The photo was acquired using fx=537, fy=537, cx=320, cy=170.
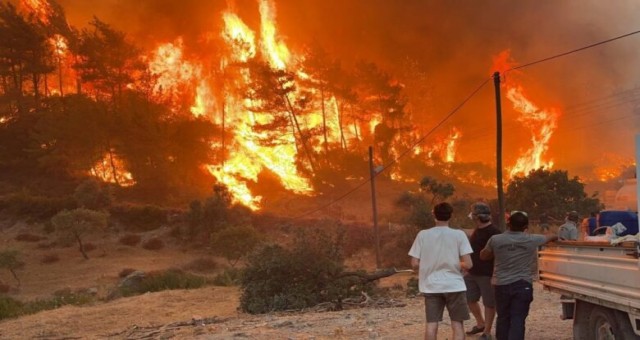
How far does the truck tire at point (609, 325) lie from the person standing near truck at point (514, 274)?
65cm

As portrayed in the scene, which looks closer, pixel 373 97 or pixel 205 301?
pixel 205 301

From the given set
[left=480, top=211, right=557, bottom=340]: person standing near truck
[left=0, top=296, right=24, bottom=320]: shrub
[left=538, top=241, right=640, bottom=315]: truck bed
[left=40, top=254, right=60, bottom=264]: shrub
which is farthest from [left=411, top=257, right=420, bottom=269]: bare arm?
[left=40, top=254, right=60, bottom=264]: shrub

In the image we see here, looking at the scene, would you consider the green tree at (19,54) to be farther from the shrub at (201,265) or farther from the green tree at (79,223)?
the shrub at (201,265)

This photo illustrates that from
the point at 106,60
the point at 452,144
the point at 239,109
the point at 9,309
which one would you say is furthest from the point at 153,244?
the point at 452,144

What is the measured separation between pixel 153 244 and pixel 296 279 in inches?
900

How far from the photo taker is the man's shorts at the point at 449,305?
5227 millimetres

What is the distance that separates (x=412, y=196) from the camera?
4612 centimetres

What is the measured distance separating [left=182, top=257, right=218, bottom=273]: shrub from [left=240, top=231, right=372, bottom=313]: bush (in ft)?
52.0

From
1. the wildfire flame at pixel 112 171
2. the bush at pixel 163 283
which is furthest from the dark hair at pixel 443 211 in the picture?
the wildfire flame at pixel 112 171

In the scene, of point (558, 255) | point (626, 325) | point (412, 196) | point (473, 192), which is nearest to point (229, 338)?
point (558, 255)

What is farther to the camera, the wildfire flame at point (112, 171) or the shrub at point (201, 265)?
the wildfire flame at point (112, 171)

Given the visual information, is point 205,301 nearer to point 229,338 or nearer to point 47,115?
point 229,338

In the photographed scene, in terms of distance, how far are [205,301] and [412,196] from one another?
31307 mm

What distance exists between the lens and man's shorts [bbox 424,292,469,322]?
5.23 m
